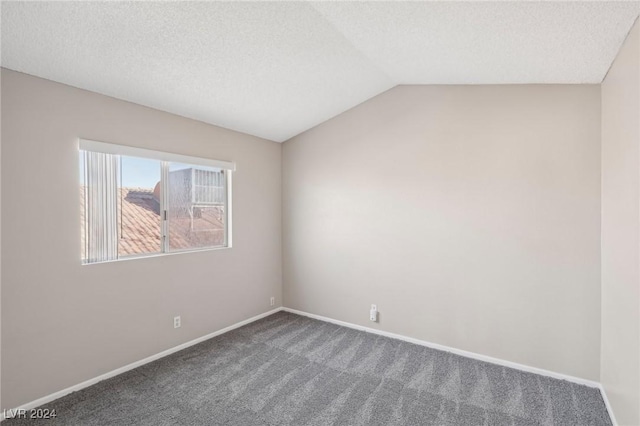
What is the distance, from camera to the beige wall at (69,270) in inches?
82.0

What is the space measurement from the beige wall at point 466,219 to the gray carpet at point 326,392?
0.39 m

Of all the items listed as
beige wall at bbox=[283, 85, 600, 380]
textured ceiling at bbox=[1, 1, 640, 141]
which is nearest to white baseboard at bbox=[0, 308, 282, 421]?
beige wall at bbox=[283, 85, 600, 380]

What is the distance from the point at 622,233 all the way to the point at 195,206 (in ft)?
11.7

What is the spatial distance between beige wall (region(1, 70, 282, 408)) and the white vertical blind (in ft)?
0.32

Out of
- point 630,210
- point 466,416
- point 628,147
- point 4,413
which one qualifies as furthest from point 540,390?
point 4,413

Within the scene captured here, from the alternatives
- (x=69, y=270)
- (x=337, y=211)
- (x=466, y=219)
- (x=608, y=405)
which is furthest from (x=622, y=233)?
(x=69, y=270)

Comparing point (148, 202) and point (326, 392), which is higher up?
point (148, 202)

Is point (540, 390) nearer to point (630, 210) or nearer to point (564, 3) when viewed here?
point (630, 210)

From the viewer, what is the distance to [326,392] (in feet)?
7.87

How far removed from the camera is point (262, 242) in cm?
406

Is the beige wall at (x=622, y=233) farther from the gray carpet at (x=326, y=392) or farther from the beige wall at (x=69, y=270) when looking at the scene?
the beige wall at (x=69, y=270)

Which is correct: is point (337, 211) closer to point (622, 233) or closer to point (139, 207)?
point (139, 207)

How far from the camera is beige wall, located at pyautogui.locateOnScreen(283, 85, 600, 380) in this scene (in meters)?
2.54

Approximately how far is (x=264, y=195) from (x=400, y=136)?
73.6 inches
